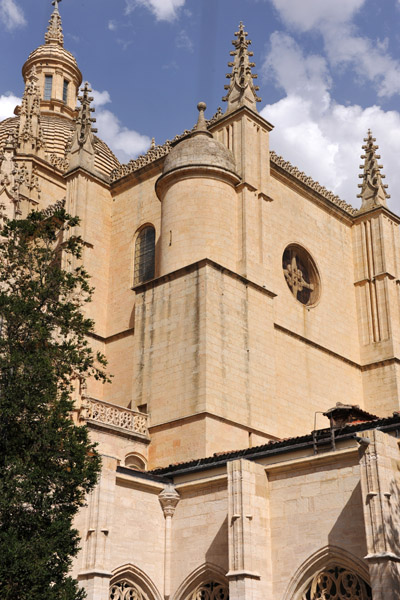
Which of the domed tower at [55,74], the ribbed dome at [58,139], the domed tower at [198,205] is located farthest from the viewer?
the domed tower at [55,74]

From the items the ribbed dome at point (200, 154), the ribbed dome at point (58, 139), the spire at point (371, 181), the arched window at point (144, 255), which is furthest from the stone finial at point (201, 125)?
the ribbed dome at point (58, 139)

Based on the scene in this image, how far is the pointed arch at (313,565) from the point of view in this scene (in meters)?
15.9

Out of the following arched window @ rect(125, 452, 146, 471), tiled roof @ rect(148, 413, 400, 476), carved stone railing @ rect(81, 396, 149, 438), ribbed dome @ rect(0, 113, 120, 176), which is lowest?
tiled roof @ rect(148, 413, 400, 476)

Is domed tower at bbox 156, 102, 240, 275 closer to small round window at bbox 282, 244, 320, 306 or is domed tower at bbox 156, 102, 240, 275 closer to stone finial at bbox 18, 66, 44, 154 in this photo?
small round window at bbox 282, 244, 320, 306

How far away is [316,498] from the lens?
16.6 meters

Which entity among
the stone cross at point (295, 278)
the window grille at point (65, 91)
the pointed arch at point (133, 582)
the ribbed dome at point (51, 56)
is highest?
the ribbed dome at point (51, 56)

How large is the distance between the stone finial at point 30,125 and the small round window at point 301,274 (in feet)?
44.1

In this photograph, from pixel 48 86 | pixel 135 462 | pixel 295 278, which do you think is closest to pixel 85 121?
pixel 295 278

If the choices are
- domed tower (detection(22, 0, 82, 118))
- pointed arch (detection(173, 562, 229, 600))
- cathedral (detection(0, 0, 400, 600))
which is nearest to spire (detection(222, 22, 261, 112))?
cathedral (detection(0, 0, 400, 600))

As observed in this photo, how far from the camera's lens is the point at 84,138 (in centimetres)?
2981

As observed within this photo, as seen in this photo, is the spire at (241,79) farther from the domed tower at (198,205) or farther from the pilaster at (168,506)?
the pilaster at (168,506)

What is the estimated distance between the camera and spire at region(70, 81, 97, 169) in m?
29.5

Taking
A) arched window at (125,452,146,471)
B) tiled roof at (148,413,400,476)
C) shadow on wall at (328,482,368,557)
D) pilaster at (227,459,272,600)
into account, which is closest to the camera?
shadow on wall at (328,482,368,557)

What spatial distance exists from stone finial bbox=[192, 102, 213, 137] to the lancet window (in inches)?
600
